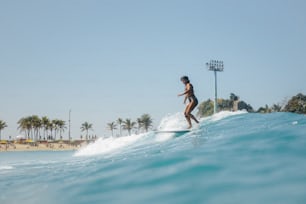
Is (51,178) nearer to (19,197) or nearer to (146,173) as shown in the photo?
(19,197)

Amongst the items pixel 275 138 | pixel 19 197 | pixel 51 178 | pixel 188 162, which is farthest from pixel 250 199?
pixel 51 178

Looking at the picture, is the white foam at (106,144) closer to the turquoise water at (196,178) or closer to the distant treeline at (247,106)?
the turquoise water at (196,178)

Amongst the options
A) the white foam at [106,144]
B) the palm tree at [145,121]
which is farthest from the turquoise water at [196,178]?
the palm tree at [145,121]

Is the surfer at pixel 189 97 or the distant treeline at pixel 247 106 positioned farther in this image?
the distant treeline at pixel 247 106

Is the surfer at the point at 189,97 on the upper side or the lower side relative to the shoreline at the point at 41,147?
upper

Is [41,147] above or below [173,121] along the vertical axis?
below

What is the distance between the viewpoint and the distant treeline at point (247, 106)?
62.4 meters

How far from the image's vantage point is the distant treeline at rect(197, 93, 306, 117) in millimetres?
62409

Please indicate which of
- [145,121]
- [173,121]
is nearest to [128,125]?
[145,121]

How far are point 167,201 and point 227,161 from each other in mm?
1798

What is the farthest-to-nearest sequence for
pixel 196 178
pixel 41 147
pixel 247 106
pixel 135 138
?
1. pixel 247 106
2. pixel 41 147
3. pixel 135 138
4. pixel 196 178

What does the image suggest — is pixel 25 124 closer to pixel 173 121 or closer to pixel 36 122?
pixel 36 122

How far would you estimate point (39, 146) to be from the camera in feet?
240

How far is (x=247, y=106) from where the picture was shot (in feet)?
335
